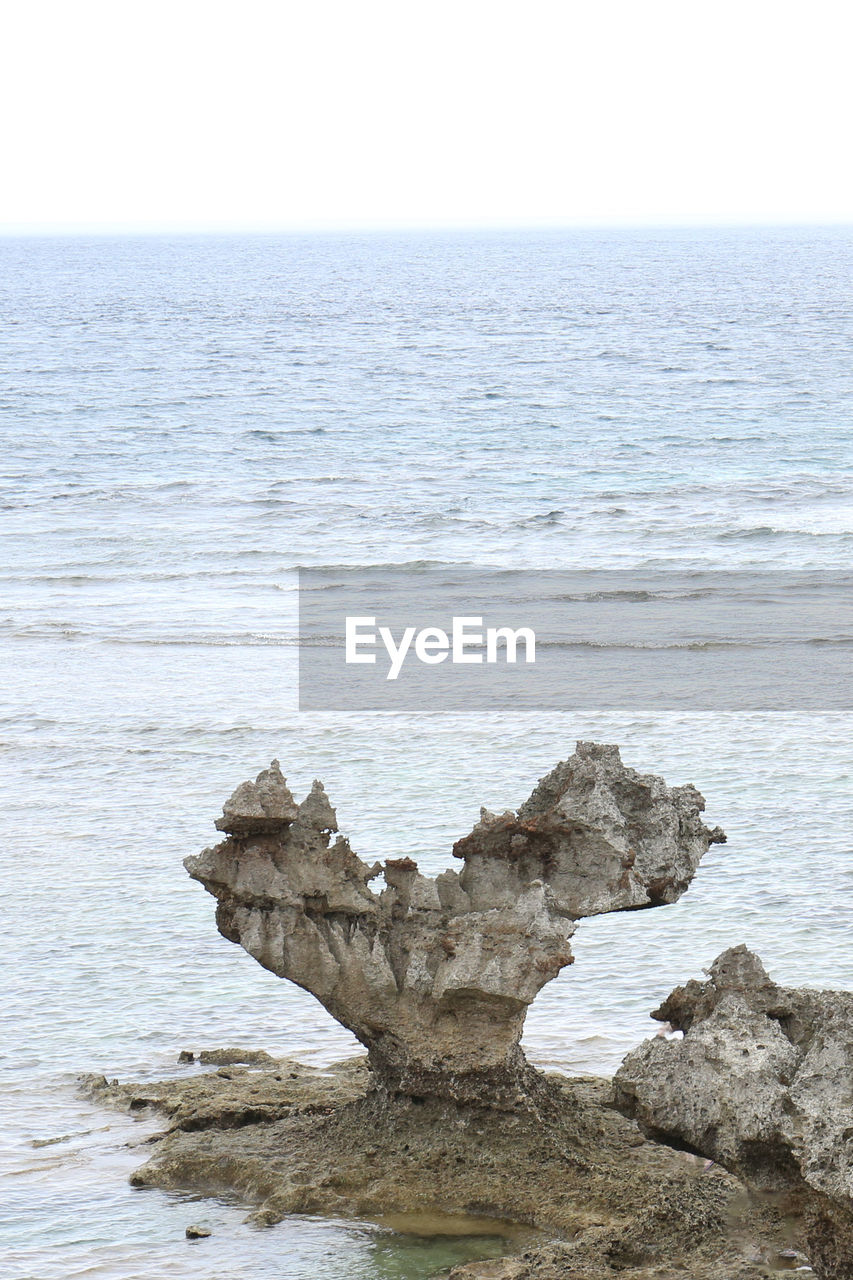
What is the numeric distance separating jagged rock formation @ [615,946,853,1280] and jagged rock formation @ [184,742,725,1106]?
0.46 meters

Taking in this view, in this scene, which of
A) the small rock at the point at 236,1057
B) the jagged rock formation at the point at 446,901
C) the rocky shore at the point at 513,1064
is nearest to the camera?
the rocky shore at the point at 513,1064

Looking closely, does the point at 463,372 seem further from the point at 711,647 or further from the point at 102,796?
the point at 102,796

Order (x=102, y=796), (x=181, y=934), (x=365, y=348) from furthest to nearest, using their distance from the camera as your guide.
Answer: (x=365, y=348), (x=102, y=796), (x=181, y=934)

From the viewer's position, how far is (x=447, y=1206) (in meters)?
5.00

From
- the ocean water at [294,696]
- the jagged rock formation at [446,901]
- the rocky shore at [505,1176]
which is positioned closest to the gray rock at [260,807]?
the jagged rock formation at [446,901]

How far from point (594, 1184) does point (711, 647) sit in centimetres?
1094

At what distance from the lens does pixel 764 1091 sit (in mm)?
4598

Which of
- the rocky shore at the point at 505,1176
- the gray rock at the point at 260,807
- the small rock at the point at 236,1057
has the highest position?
the gray rock at the point at 260,807

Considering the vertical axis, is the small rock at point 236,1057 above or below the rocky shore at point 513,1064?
A: below

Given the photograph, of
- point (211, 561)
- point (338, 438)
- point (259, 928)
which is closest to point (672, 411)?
point (338, 438)

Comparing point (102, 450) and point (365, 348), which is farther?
point (365, 348)

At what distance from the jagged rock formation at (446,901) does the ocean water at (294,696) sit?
0.61 m

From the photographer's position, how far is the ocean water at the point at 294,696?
6.39m

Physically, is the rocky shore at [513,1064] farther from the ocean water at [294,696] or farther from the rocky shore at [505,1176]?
the ocean water at [294,696]
